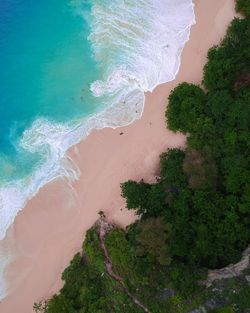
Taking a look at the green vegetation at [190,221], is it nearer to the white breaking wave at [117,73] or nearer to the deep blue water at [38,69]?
the white breaking wave at [117,73]

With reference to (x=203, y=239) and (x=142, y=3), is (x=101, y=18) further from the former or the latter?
Answer: (x=203, y=239)

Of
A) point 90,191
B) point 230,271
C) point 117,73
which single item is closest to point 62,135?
point 90,191

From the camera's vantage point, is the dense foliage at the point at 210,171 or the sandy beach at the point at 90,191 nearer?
the dense foliage at the point at 210,171

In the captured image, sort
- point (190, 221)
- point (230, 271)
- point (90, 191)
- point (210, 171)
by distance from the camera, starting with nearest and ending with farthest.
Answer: point (230, 271), point (210, 171), point (190, 221), point (90, 191)

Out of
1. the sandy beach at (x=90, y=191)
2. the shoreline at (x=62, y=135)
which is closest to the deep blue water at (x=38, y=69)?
the shoreline at (x=62, y=135)

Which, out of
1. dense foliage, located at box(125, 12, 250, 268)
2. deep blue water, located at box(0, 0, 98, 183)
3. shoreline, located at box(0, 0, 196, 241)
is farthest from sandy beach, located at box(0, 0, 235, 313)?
deep blue water, located at box(0, 0, 98, 183)

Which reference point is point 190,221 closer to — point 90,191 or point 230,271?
point 230,271
